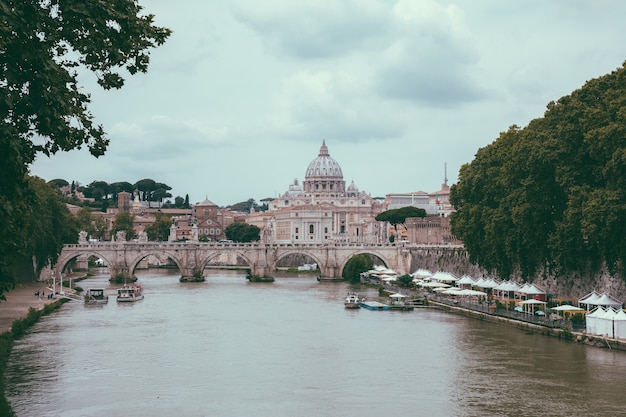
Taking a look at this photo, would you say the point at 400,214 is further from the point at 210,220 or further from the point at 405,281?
the point at 405,281

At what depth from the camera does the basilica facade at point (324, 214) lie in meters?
152

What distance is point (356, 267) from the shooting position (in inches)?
3009

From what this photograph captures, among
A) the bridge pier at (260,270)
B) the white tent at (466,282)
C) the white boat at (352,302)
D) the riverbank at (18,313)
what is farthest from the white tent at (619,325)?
the bridge pier at (260,270)

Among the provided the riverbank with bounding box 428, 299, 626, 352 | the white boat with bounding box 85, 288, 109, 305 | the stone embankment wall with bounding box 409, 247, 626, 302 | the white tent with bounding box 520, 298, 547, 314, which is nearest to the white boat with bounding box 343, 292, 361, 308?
the riverbank with bounding box 428, 299, 626, 352

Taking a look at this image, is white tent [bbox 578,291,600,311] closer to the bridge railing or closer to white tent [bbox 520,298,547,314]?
white tent [bbox 520,298,547,314]

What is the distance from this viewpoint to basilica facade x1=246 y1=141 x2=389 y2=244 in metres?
152

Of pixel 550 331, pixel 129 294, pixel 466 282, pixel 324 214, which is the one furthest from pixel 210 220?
pixel 550 331

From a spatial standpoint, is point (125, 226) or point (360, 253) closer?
point (360, 253)

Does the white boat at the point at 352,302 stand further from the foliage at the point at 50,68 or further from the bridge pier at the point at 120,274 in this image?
the foliage at the point at 50,68

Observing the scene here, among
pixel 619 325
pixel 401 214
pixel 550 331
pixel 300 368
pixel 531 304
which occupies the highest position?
pixel 401 214

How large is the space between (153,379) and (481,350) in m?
11.8

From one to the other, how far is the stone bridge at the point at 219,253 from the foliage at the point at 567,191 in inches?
1116

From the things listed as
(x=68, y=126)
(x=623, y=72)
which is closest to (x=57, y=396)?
(x=68, y=126)

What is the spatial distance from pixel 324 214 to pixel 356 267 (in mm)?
78659
